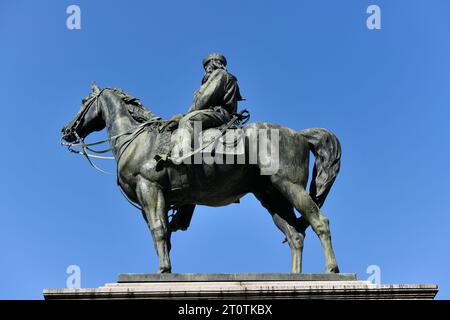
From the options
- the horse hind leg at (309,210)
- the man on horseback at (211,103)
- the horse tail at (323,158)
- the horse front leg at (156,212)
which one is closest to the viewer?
the horse hind leg at (309,210)

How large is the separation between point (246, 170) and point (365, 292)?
3.89 metres

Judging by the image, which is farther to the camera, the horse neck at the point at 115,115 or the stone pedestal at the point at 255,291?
the horse neck at the point at 115,115

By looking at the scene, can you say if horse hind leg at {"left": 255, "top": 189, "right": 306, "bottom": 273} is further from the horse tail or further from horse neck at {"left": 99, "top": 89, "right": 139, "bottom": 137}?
horse neck at {"left": 99, "top": 89, "right": 139, "bottom": 137}

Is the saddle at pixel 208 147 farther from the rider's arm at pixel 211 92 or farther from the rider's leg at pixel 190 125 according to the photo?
the rider's arm at pixel 211 92

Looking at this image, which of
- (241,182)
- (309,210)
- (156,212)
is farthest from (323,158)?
(156,212)

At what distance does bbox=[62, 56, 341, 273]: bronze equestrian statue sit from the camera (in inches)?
925

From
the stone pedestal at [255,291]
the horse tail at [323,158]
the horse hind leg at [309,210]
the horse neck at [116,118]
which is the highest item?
the horse neck at [116,118]

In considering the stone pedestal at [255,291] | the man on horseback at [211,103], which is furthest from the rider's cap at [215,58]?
the stone pedestal at [255,291]

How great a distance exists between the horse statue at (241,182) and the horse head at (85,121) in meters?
0.88

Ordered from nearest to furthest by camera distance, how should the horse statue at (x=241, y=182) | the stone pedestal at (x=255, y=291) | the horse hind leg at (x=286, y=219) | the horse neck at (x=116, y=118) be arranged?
the stone pedestal at (x=255, y=291) → the horse statue at (x=241, y=182) → the horse hind leg at (x=286, y=219) → the horse neck at (x=116, y=118)

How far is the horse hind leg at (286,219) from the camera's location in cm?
2395

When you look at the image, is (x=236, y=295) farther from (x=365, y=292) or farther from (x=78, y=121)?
(x=78, y=121)

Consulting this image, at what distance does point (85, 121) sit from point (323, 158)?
5.44 m
